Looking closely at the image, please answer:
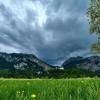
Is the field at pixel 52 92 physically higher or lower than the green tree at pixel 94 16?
lower

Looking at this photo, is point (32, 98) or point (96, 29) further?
point (96, 29)

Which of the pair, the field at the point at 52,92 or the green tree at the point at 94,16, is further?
the green tree at the point at 94,16

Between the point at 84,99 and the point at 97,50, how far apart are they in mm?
75311

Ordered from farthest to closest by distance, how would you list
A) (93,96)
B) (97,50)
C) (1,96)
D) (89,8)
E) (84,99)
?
(97,50), (89,8), (1,96), (84,99), (93,96)

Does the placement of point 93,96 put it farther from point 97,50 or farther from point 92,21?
point 97,50

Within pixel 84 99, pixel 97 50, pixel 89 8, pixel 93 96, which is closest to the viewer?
pixel 93 96

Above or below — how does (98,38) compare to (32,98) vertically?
above

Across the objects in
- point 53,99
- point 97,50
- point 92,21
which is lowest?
point 53,99

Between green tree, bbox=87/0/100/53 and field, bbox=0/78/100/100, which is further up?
green tree, bbox=87/0/100/53

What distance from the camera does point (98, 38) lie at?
252ft

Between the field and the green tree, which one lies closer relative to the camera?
the field

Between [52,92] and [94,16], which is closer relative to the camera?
[52,92]

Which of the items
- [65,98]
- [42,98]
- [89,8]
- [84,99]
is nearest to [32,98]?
[42,98]

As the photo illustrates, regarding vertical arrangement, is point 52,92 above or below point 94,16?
below
